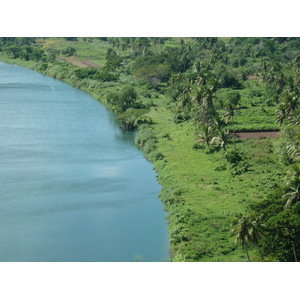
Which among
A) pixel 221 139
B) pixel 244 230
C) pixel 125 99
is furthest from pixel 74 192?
pixel 125 99

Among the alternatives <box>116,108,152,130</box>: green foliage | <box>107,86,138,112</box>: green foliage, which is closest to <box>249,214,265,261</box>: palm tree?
<box>116,108,152,130</box>: green foliage

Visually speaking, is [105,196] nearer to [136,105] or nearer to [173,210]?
[173,210]

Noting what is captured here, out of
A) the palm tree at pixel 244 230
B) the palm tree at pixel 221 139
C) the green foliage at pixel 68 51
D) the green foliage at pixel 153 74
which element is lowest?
the palm tree at pixel 244 230

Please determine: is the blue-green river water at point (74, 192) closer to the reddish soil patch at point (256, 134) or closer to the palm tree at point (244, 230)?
the palm tree at point (244, 230)

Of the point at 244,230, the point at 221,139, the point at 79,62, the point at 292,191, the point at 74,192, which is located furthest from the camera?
the point at 79,62

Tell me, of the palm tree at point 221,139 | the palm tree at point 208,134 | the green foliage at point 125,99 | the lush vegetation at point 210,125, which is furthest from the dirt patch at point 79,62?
the palm tree at point 221,139

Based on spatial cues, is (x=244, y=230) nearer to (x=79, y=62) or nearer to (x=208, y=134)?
(x=208, y=134)
